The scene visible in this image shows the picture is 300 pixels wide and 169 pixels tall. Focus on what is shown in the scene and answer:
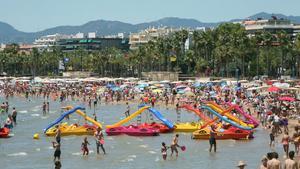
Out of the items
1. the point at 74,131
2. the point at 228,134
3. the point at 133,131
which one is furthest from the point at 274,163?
the point at 74,131

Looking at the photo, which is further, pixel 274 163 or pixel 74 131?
pixel 74 131

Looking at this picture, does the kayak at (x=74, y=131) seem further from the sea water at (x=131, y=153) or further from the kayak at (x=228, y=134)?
the kayak at (x=228, y=134)

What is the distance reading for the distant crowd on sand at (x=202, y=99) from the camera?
30156 mm

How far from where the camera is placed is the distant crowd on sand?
98.9ft

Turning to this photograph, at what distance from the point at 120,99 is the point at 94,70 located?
75.6 meters

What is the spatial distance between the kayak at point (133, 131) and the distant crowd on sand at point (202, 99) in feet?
22.9

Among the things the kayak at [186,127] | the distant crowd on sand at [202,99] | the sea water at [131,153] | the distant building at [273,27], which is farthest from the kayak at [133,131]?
the distant building at [273,27]

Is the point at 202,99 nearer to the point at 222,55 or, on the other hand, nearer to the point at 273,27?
the point at 222,55

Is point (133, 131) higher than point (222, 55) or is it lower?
lower

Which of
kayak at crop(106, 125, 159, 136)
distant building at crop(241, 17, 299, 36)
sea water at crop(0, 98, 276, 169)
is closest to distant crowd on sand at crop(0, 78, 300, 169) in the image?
sea water at crop(0, 98, 276, 169)

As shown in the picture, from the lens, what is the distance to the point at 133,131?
38.8 meters

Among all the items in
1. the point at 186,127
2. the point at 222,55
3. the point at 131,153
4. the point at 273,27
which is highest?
the point at 273,27

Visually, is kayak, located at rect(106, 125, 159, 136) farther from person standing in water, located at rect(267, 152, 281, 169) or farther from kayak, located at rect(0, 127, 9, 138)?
person standing in water, located at rect(267, 152, 281, 169)

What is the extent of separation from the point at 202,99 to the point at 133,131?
27.9 meters
